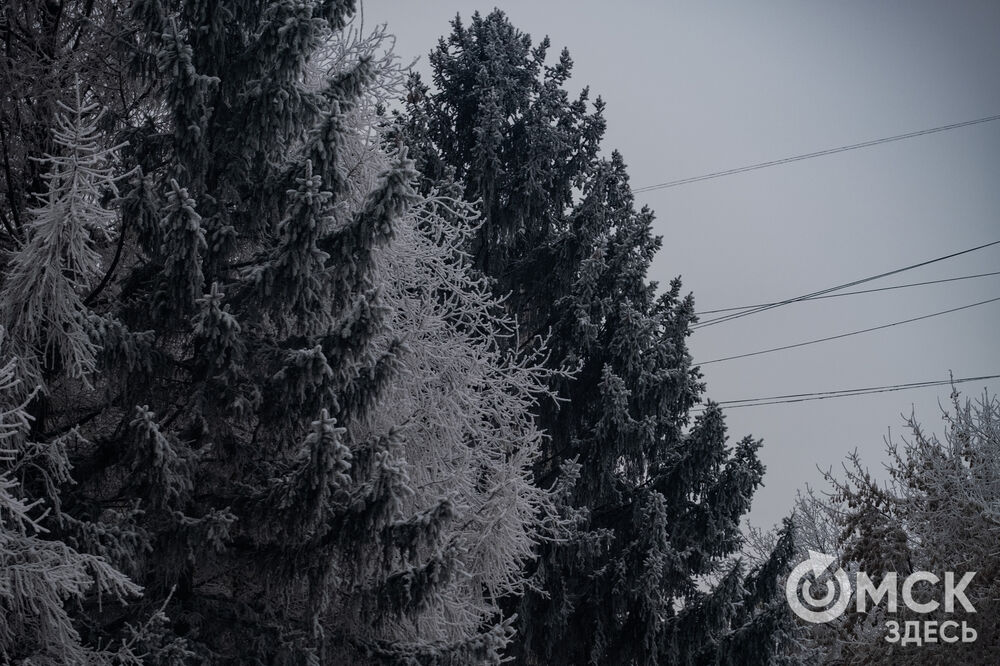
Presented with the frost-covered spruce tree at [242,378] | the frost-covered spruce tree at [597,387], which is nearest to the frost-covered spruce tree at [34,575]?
the frost-covered spruce tree at [242,378]

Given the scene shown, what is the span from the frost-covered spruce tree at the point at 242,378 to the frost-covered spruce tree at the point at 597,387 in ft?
14.1

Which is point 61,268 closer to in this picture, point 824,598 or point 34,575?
point 34,575

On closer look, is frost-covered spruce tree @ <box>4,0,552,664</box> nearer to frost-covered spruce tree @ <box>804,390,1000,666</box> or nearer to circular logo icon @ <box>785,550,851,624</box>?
frost-covered spruce tree @ <box>804,390,1000,666</box>

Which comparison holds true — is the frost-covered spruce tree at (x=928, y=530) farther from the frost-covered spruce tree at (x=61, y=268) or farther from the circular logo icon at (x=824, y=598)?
the frost-covered spruce tree at (x=61, y=268)

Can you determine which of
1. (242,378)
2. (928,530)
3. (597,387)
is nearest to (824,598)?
(928,530)

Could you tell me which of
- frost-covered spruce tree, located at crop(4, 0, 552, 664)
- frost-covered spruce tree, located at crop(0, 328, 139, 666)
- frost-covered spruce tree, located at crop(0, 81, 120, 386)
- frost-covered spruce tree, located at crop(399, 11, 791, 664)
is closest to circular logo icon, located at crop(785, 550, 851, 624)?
frost-covered spruce tree, located at crop(399, 11, 791, 664)

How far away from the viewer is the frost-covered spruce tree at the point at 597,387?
48.8 feet

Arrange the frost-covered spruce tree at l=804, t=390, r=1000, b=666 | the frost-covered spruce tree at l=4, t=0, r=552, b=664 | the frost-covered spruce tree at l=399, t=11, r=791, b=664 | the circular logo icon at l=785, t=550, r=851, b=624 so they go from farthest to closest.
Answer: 1. the circular logo icon at l=785, t=550, r=851, b=624
2. the frost-covered spruce tree at l=804, t=390, r=1000, b=666
3. the frost-covered spruce tree at l=399, t=11, r=791, b=664
4. the frost-covered spruce tree at l=4, t=0, r=552, b=664

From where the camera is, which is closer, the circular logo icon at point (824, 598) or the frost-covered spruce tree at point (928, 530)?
the frost-covered spruce tree at point (928, 530)

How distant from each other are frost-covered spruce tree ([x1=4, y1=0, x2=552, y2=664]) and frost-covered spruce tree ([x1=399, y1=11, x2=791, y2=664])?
4309mm

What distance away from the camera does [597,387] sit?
15.8 metres

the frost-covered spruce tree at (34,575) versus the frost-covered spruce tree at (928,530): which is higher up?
the frost-covered spruce tree at (928,530)

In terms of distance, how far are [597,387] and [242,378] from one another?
23.4 feet

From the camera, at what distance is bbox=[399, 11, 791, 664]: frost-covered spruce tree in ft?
48.8
